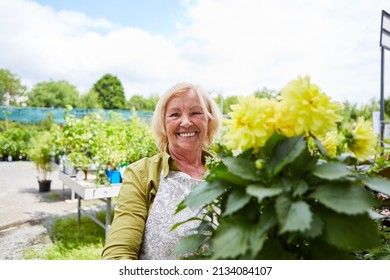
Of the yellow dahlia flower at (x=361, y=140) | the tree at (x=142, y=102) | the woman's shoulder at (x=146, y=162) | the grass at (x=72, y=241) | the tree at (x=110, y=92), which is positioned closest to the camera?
the yellow dahlia flower at (x=361, y=140)

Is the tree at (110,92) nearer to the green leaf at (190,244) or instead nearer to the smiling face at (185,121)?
the smiling face at (185,121)

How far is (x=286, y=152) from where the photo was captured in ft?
1.35

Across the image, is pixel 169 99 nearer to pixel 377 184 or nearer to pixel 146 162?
pixel 146 162

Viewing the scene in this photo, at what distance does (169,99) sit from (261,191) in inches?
36.7

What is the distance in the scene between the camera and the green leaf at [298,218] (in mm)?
342

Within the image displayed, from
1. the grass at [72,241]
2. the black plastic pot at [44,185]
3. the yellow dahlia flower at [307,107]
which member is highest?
the yellow dahlia flower at [307,107]

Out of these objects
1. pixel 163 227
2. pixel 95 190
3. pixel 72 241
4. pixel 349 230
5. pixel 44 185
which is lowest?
pixel 72 241

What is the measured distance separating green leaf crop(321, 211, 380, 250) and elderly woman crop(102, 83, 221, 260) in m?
0.63

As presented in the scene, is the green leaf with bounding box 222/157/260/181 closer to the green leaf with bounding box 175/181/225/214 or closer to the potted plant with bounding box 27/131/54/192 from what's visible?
the green leaf with bounding box 175/181/225/214

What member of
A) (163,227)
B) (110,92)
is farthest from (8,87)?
(110,92)

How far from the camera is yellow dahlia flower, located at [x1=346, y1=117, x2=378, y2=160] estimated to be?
0.45 metres

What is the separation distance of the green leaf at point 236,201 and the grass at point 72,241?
9.16ft

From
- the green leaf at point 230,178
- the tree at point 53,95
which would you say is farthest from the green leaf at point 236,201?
the tree at point 53,95
